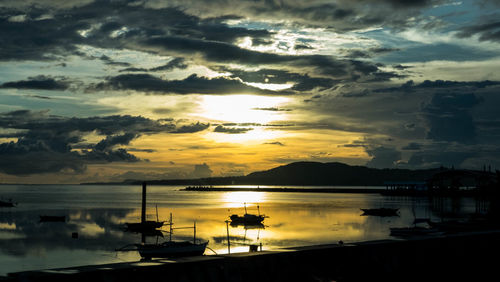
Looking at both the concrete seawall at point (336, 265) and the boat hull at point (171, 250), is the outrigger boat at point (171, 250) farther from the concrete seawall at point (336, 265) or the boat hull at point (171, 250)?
the concrete seawall at point (336, 265)

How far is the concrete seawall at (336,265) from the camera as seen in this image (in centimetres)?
2658

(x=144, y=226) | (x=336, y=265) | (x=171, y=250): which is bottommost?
(x=144, y=226)

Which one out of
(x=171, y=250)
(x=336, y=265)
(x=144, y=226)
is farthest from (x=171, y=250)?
(x=144, y=226)

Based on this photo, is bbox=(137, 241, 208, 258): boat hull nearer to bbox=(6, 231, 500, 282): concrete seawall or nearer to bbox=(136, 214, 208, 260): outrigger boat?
bbox=(136, 214, 208, 260): outrigger boat

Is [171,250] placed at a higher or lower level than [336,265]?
lower

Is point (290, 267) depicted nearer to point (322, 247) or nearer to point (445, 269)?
point (322, 247)

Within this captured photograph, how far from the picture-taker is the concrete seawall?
26578mm

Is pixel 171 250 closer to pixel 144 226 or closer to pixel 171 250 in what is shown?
pixel 171 250

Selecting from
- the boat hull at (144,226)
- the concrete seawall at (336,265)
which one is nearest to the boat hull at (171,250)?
the concrete seawall at (336,265)

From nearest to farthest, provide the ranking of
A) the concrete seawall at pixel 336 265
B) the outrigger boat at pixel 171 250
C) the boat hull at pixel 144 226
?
the concrete seawall at pixel 336 265 → the outrigger boat at pixel 171 250 → the boat hull at pixel 144 226

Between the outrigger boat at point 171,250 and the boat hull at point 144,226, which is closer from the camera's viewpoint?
the outrigger boat at point 171,250

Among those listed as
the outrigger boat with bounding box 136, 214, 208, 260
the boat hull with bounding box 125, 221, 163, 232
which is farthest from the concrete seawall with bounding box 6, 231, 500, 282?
the boat hull with bounding box 125, 221, 163, 232

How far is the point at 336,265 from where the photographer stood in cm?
3509

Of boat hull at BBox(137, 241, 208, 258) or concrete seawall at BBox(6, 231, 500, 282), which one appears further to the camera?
boat hull at BBox(137, 241, 208, 258)
